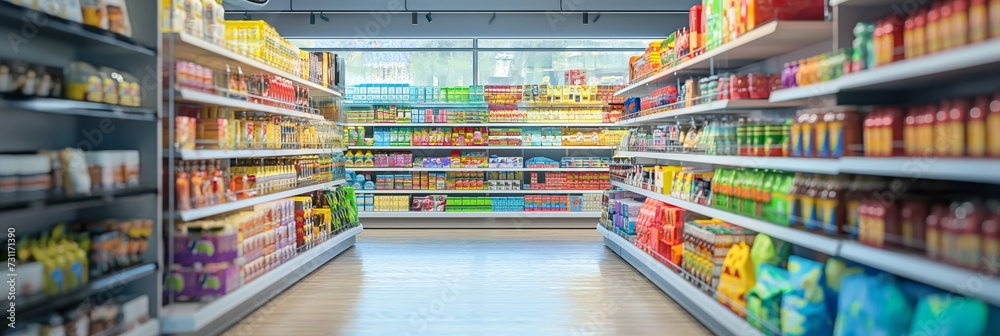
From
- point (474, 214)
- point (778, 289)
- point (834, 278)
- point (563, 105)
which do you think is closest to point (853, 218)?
point (834, 278)

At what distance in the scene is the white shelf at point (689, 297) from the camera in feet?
11.9

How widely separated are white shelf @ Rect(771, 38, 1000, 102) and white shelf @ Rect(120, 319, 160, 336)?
344cm

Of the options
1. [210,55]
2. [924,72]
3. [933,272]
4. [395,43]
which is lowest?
[933,272]

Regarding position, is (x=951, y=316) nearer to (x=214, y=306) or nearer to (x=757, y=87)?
(x=757, y=87)

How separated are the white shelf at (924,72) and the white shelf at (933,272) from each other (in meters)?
0.64

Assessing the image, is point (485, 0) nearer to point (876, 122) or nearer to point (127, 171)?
point (127, 171)

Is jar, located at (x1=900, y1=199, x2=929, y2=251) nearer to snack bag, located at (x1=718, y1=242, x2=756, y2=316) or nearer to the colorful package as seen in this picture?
the colorful package

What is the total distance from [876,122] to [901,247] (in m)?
0.49

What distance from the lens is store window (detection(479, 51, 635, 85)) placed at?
10719 millimetres

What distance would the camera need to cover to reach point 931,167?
90.4 inches

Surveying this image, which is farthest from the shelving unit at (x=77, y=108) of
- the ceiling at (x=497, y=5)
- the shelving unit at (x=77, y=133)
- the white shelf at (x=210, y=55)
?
the ceiling at (x=497, y=5)

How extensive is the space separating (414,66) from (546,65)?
→ 2082 mm

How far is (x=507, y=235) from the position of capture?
357 inches

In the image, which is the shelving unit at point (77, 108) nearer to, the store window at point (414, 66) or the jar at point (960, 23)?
the jar at point (960, 23)
